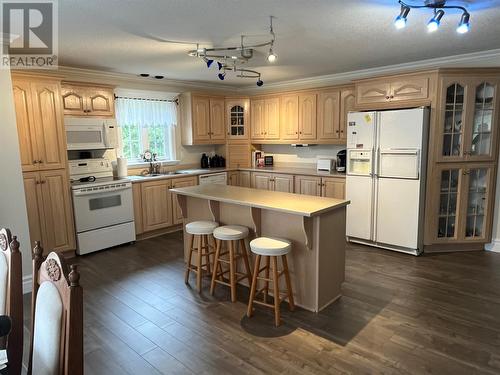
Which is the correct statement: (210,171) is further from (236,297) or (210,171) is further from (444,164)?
(444,164)

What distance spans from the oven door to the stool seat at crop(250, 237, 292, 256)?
2.56 meters

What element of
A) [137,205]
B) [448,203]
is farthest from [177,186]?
[448,203]

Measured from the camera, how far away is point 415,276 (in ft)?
11.9

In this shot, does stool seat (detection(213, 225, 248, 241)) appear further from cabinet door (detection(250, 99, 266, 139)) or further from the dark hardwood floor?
cabinet door (detection(250, 99, 266, 139))

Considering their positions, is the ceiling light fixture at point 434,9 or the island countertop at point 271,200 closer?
the ceiling light fixture at point 434,9

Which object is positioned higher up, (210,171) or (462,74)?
(462,74)

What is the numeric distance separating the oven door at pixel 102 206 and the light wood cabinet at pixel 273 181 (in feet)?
7.13

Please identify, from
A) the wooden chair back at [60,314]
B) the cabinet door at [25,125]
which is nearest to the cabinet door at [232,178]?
the cabinet door at [25,125]

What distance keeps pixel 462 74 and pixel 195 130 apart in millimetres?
3911

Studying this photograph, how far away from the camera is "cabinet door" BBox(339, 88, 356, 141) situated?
197 inches

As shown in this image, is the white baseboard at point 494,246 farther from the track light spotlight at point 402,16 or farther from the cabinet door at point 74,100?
the cabinet door at point 74,100

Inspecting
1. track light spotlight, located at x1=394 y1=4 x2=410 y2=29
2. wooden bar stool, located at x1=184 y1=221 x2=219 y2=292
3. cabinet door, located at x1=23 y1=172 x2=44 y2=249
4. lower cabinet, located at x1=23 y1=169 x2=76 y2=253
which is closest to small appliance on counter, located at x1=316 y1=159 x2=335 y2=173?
wooden bar stool, located at x1=184 y1=221 x2=219 y2=292

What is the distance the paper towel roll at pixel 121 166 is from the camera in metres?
4.98

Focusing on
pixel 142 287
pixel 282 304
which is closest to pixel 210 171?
pixel 142 287
